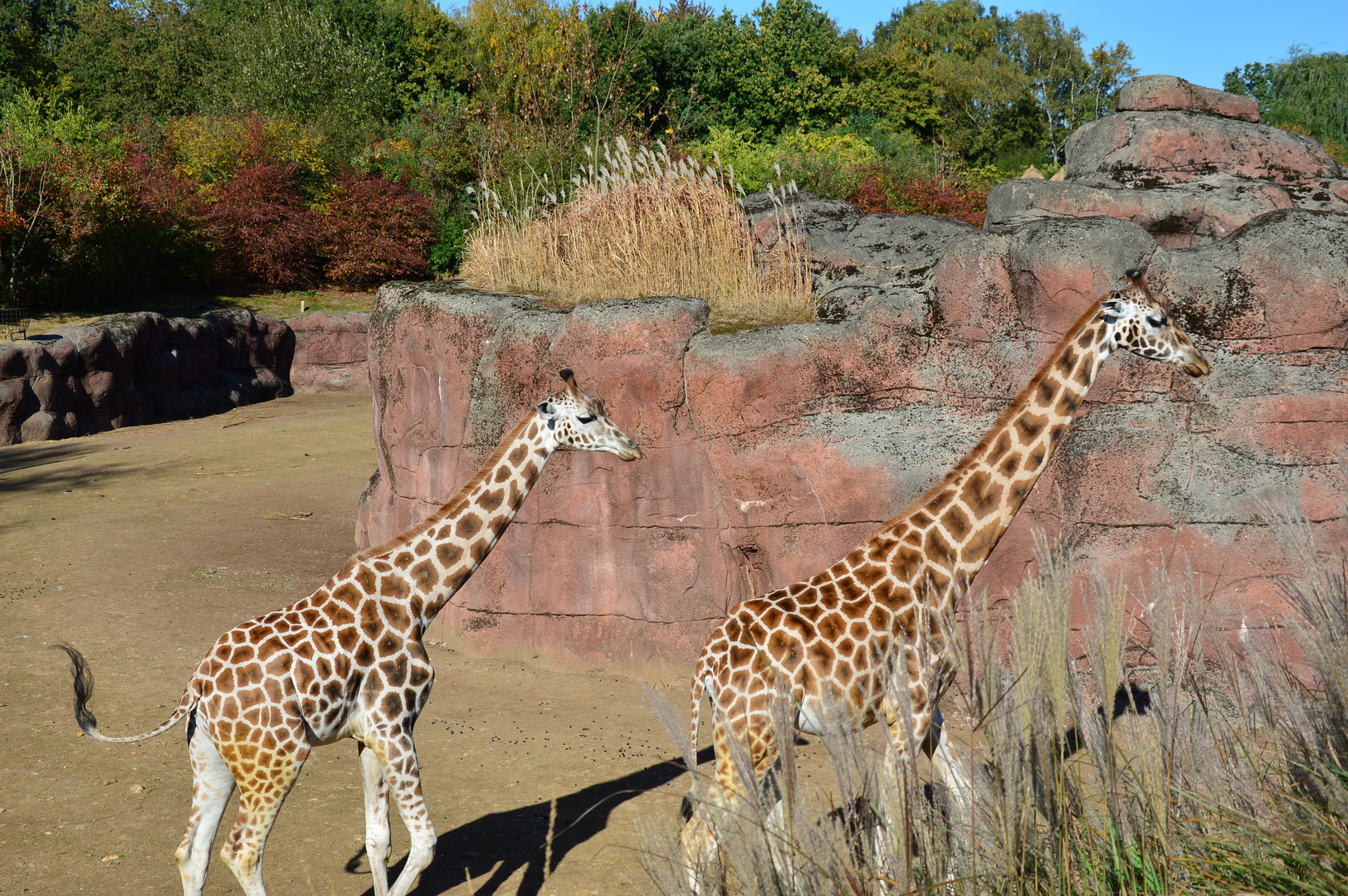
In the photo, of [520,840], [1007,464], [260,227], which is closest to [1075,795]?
[1007,464]

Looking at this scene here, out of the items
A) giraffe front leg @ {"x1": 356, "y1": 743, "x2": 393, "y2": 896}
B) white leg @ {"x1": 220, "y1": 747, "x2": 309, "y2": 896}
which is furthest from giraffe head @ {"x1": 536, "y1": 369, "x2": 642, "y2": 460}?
white leg @ {"x1": 220, "y1": 747, "x2": 309, "y2": 896}

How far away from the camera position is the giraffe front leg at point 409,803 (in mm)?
4215

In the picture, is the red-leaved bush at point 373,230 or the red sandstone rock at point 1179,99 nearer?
the red sandstone rock at point 1179,99

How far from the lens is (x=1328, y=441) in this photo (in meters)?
6.31

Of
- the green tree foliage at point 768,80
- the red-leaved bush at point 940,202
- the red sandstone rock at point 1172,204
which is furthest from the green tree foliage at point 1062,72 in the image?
the red sandstone rock at point 1172,204

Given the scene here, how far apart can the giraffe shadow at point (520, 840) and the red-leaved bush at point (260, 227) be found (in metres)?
19.8

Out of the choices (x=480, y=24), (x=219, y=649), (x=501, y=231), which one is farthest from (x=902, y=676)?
(x=480, y=24)

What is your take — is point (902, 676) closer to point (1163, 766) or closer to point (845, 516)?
point (1163, 766)

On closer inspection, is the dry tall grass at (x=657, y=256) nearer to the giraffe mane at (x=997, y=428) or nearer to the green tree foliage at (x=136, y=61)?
the giraffe mane at (x=997, y=428)

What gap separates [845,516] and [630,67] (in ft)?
72.9

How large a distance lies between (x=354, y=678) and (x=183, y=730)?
10.6 feet

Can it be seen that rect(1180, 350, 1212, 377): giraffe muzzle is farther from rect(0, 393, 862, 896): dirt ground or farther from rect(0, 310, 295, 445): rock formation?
rect(0, 310, 295, 445): rock formation

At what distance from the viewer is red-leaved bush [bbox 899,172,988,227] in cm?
1639

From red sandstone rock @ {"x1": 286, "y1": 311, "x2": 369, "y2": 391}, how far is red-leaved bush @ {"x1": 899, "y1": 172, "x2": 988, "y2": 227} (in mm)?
10823
